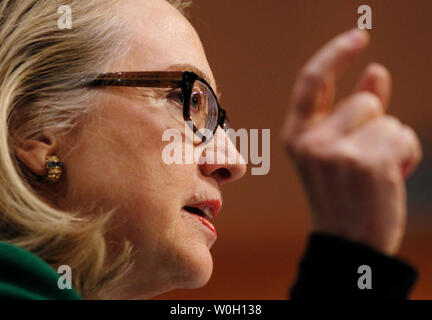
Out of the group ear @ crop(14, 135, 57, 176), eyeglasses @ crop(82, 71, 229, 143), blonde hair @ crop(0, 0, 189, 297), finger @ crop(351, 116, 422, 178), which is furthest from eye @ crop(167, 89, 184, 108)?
finger @ crop(351, 116, 422, 178)

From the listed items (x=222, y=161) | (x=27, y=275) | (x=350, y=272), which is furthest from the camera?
(x=222, y=161)

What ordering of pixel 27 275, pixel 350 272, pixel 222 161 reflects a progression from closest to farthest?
pixel 27 275 → pixel 350 272 → pixel 222 161

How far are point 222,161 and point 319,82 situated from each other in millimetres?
220

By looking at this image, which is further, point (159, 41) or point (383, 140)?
point (159, 41)

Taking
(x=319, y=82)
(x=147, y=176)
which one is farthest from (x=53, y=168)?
(x=319, y=82)

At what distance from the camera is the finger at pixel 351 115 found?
2.79 feet

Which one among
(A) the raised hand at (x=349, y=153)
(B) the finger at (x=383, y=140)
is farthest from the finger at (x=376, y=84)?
(B) the finger at (x=383, y=140)

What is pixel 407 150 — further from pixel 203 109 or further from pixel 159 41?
pixel 159 41

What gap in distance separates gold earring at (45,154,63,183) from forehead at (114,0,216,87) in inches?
7.4

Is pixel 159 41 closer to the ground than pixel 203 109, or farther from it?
farther from it

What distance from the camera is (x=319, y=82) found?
3.00 feet

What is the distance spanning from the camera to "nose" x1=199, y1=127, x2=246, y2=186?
100cm

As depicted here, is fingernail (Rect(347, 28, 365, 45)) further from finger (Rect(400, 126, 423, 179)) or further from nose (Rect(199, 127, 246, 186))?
nose (Rect(199, 127, 246, 186))
